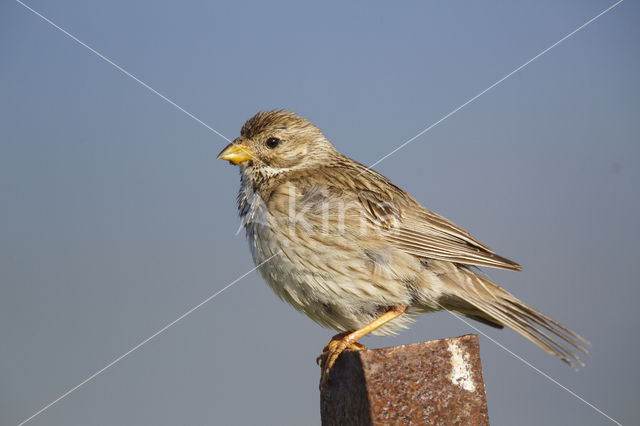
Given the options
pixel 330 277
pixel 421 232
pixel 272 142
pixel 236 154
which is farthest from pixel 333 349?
pixel 272 142

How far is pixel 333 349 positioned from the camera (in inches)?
162

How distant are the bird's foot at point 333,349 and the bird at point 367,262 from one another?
0.05 ft

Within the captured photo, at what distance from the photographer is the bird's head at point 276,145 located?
539cm

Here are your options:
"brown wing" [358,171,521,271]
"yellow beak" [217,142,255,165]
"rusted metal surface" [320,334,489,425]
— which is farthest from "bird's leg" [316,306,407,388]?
"yellow beak" [217,142,255,165]

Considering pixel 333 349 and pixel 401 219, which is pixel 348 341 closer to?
pixel 333 349

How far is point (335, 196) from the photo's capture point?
4812 mm

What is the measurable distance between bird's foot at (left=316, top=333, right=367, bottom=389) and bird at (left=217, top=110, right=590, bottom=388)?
0.05 feet

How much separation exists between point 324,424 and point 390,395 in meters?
0.68

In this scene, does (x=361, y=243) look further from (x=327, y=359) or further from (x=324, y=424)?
(x=324, y=424)

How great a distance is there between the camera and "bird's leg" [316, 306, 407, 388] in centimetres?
379

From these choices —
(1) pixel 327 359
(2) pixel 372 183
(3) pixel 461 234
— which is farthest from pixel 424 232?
(1) pixel 327 359

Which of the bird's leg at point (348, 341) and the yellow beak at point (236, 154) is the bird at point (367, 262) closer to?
the bird's leg at point (348, 341)

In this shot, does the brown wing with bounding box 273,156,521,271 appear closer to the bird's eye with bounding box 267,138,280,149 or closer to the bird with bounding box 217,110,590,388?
the bird with bounding box 217,110,590,388

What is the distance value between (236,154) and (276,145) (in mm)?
378
